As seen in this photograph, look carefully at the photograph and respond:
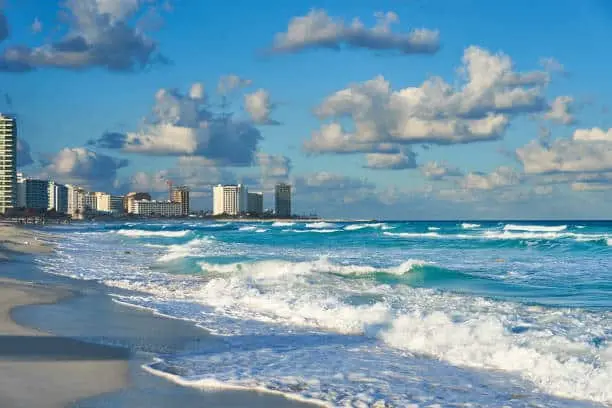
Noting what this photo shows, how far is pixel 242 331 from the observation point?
34.8 ft

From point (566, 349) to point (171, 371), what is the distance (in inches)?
208

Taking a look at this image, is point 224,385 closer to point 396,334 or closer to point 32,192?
point 396,334

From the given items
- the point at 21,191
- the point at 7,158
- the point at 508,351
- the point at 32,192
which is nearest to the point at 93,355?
the point at 508,351

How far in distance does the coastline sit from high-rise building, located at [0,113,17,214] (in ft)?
464

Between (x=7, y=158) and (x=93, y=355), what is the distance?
5890 inches

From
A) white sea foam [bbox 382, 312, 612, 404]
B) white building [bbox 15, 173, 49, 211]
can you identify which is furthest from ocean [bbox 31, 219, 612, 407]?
white building [bbox 15, 173, 49, 211]

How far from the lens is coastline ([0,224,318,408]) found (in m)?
6.20

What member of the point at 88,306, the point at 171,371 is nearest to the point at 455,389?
the point at 171,371

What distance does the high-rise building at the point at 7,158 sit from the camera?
142750mm

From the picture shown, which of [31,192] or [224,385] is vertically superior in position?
[31,192]

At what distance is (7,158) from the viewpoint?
5659 inches

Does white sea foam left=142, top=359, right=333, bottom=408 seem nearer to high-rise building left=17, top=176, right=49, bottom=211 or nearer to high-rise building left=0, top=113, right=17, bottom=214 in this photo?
high-rise building left=0, top=113, right=17, bottom=214

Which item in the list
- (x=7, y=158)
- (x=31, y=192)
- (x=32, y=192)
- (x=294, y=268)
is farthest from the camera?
(x=32, y=192)

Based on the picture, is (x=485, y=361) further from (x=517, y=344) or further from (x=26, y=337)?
(x=26, y=337)
